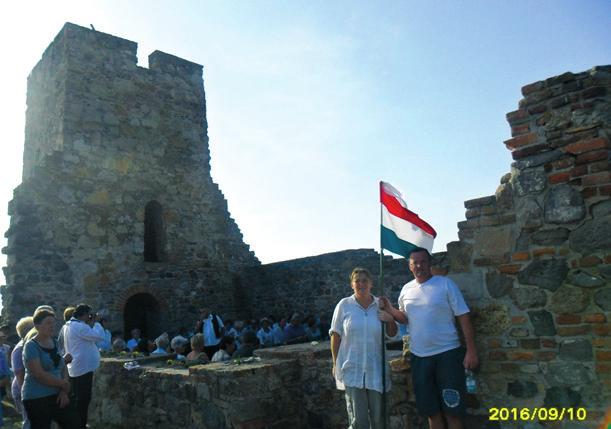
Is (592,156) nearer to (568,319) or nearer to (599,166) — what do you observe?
(599,166)

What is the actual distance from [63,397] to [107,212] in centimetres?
831

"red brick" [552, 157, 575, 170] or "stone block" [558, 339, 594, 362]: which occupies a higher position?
"red brick" [552, 157, 575, 170]

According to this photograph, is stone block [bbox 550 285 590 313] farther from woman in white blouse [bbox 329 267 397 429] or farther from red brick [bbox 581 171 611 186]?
woman in white blouse [bbox 329 267 397 429]

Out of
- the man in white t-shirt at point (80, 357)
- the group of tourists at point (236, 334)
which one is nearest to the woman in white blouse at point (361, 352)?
the man in white t-shirt at point (80, 357)

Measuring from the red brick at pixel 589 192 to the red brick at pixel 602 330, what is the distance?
918 millimetres

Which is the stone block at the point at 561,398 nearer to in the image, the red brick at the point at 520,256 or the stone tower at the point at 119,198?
the red brick at the point at 520,256

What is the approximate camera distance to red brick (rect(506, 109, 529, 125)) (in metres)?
4.01

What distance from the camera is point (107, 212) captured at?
40.9 ft

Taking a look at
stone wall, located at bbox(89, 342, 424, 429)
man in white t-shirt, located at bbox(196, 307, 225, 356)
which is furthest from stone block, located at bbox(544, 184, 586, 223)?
man in white t-shirt, located at bbox(196, 307, 225, 356)

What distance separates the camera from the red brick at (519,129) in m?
3.99

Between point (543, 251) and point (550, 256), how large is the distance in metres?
0.06

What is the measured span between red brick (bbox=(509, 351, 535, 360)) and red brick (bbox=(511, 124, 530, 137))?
5.62ft

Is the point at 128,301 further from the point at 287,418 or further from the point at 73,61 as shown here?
the point at 287,418

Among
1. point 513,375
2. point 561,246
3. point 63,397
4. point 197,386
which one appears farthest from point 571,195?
point 63,397
